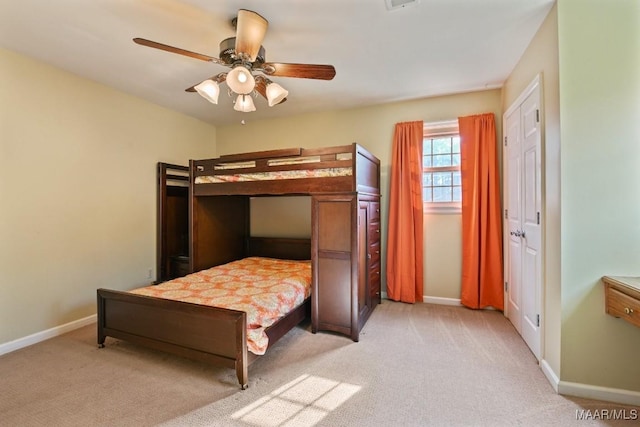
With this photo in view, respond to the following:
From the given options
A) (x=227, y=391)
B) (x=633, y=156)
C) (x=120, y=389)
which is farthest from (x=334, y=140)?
(x=120, y=389)

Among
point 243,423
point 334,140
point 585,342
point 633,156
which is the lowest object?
point 243,423

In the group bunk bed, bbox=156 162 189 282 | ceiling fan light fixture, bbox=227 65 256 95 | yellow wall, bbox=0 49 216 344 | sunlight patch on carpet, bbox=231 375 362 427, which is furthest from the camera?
bunk bed, bbox=156 162 189 282

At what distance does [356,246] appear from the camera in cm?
264

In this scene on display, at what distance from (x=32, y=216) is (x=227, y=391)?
2.50 meters

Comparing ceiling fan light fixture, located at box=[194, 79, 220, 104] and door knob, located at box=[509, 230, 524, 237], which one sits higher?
ceiling fan light fixture, located at box=[194, 79, 220, 104]

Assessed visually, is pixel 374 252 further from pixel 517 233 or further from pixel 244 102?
pixel 244 102

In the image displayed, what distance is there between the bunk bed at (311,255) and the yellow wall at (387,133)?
1.95 feet

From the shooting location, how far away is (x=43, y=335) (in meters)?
2.65

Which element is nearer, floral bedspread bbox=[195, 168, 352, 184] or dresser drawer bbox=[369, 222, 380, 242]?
floral bedspread bbox=[195, 168, 352, 184]

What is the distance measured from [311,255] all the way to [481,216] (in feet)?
6.94

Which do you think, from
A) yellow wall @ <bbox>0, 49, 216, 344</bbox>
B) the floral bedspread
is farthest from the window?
yellow wall @ <bbox>0, 49, 216, 344</bbox>

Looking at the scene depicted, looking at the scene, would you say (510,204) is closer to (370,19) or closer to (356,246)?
(356,246)

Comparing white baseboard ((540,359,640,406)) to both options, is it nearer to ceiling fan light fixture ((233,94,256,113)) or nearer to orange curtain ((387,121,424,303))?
orange curtain ((387,121,424,303))

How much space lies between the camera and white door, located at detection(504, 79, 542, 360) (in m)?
2.24
